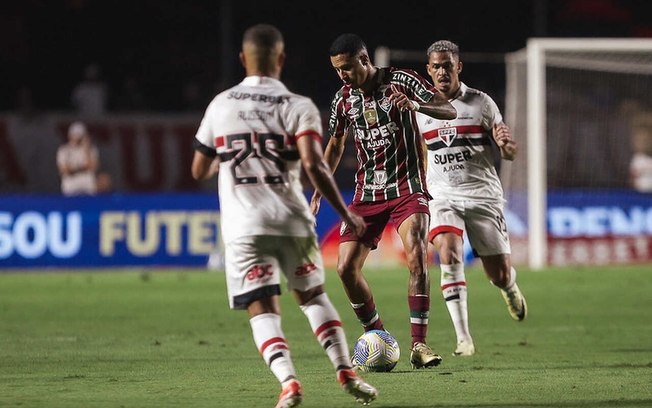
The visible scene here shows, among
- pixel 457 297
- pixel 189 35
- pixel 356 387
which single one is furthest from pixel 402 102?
pixel 189 35

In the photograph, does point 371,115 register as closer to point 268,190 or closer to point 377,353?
point 377,353

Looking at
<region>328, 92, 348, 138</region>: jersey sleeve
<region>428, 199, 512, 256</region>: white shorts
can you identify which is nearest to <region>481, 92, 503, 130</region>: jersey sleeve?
<region>428, 199, 512, 256</region>: white shorts

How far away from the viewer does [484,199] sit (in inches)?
420

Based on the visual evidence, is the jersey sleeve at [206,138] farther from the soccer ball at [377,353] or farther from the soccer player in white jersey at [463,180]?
the soccer player in white jersey at [463,180]

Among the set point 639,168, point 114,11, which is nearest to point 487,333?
point 639,168

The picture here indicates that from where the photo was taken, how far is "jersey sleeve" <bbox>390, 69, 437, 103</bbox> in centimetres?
933

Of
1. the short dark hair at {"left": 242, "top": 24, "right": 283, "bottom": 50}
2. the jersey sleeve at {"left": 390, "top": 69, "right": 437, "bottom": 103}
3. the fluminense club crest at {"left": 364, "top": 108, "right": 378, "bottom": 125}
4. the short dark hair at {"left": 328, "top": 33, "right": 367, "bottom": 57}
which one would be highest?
the short dark hair at {"left": 328, "top": 33, "right": 367, "bottom": 57}

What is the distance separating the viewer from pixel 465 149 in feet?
34.7

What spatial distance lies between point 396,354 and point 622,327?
13.2 feet

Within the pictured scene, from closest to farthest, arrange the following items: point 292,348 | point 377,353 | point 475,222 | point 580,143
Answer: point 377,353 < point 475,222 < point 292,348 < point 580,143

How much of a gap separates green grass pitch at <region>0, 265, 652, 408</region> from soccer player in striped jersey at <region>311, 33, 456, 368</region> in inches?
20.7

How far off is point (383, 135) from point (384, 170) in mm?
265

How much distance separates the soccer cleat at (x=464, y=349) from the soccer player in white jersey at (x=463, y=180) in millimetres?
295

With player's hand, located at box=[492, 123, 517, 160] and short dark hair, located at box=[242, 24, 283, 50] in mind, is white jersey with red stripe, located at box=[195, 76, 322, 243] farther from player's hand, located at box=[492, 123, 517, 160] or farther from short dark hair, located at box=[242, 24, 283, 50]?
player's hand, located at box=[492, 123, 517, 160]
